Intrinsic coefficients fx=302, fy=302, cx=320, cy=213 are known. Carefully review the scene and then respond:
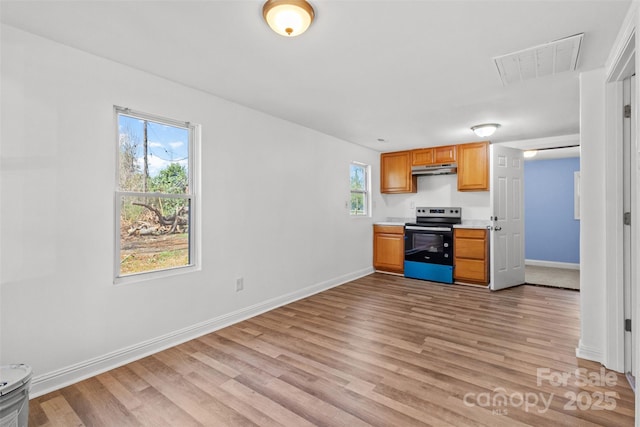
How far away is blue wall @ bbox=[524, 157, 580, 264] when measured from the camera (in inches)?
236

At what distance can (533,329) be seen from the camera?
3027mm

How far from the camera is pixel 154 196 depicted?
2.65 meters

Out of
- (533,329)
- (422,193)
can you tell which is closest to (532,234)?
(422,193)

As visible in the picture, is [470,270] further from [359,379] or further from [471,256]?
[359,379]

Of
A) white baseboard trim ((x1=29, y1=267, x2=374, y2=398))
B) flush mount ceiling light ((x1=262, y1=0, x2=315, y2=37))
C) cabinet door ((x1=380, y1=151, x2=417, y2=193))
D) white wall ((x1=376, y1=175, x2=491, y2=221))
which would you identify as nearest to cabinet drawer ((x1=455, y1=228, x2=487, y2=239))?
white wall ((x1=376, y1=175, x2=491, y2=221))

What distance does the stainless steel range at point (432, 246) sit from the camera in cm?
493

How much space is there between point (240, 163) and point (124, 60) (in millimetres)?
1334

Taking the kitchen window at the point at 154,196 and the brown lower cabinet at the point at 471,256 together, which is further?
the brown lower cabinet at the point at 471,256

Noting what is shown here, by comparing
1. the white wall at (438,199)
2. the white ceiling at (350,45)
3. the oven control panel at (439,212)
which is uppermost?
the white ceiling at (350,45)

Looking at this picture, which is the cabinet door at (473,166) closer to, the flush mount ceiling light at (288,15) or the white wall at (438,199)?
the white wall at (438,199)

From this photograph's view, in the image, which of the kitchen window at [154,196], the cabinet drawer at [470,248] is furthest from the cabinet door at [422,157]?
the kitchen window at [154,196]

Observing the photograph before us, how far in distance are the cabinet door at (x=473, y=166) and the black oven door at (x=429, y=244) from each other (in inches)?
34.0

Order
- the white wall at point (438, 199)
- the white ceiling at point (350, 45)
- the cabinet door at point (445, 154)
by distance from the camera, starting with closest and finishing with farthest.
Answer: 1. the white ceiling at point (350, 45)
2. the cabinet door at point (445, 154)
3. the white wall at point (438, 199)

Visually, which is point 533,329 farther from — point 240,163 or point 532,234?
point 532,234
